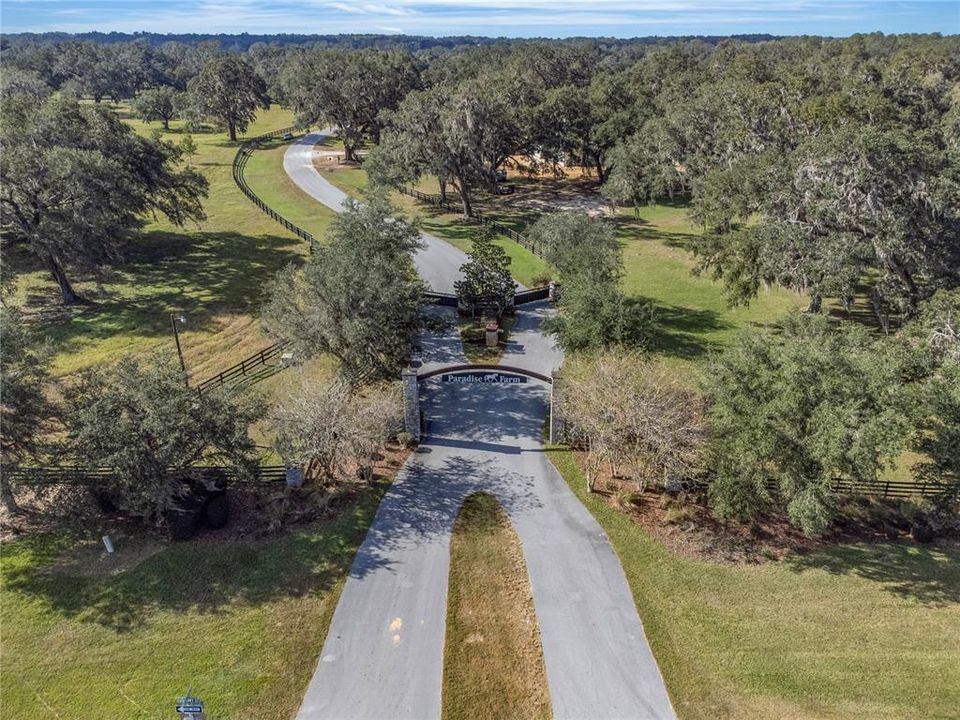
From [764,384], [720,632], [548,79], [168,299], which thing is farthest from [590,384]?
[548,79]

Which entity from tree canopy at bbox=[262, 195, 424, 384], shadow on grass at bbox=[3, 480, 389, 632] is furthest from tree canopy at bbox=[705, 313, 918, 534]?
tree canopy at bbox=[262, 195, 424, 384]

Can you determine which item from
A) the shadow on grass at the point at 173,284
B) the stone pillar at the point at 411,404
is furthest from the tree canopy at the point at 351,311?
the shadow on grass at the point at 173,284

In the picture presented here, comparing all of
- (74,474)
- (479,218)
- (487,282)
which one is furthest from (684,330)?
(74,474)

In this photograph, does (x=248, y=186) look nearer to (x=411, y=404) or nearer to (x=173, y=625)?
(x=411, y=404)

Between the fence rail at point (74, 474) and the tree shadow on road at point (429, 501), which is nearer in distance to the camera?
the tree shadow on road at point (429, 501)

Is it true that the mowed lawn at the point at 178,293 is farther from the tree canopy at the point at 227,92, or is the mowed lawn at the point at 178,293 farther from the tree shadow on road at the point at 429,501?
the tree canopy at the point at 227,92

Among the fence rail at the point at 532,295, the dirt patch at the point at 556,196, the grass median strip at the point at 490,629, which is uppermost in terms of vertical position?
the dirt patch at the point at 556,196
